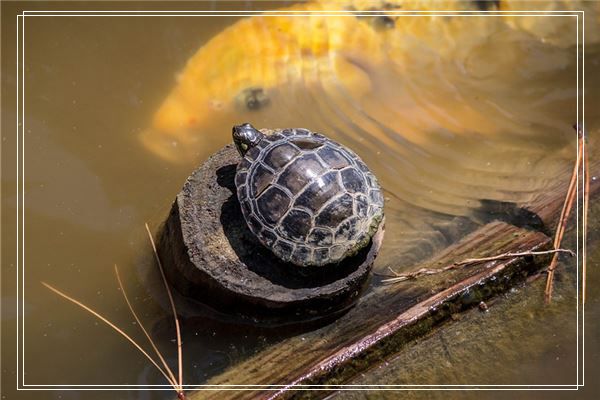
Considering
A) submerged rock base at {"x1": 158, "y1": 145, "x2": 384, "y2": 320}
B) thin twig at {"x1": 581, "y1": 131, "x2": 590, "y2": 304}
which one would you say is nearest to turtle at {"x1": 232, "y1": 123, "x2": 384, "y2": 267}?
submerged rock base at {"x1": 158, "y1": 145, "x2": 384, "y2": 320}

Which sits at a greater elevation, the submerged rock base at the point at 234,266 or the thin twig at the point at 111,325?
the submerged rock base at the point at 234,266

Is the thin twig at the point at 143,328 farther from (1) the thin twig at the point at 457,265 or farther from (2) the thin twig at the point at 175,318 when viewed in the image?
(1) the thin twig at the point at 457,265

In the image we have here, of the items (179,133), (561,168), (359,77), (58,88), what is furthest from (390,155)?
(58,88)

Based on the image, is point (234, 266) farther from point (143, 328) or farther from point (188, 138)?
point (188, 138)

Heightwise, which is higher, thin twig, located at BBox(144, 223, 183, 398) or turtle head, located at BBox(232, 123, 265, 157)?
turtle head, located at BBox(232, 123, 265, 157)

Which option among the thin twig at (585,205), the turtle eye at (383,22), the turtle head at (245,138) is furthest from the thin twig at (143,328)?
the turtle eye at (383,22)

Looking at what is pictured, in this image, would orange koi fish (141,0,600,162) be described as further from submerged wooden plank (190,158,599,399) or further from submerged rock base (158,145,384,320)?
submerged wooden plank (190,158,599,399)
